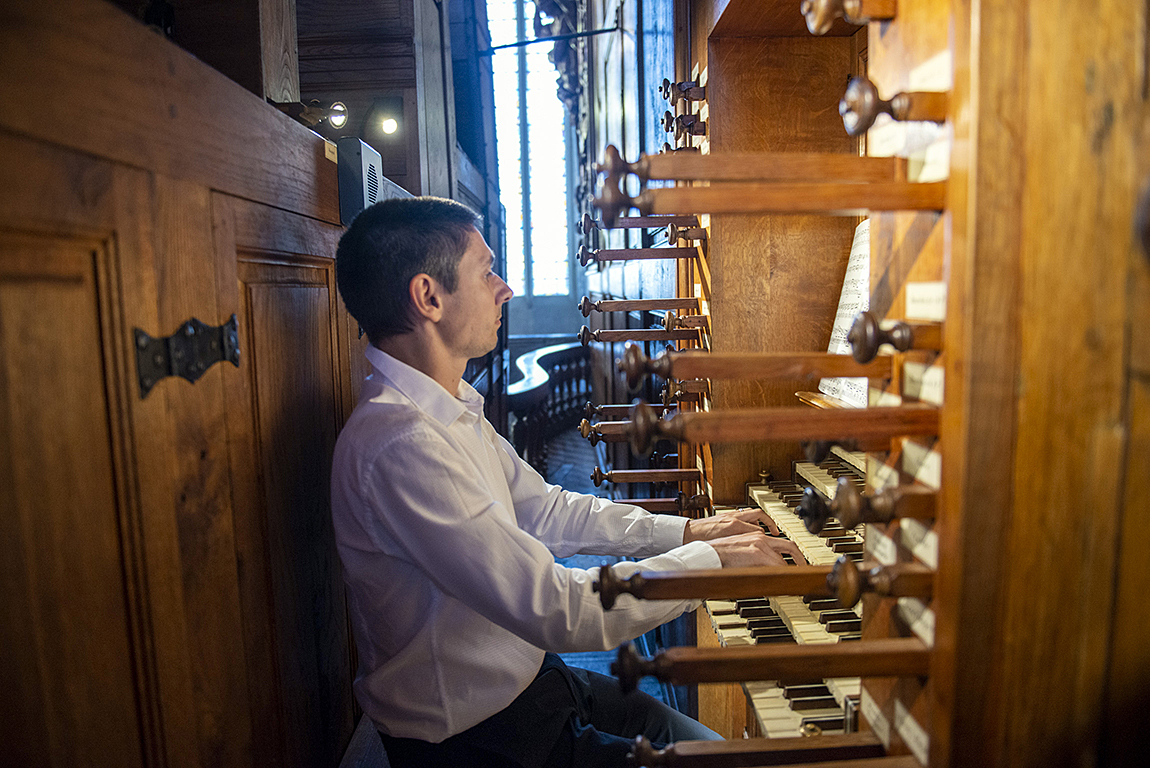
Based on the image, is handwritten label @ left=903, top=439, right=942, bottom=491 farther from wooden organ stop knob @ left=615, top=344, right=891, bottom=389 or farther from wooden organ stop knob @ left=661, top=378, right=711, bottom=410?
wooden organ stop knob @ left=661, top=378, right=711, bottom=410

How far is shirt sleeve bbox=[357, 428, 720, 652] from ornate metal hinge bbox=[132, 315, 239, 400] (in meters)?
0.37

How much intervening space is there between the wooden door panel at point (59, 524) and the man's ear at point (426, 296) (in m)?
0.73

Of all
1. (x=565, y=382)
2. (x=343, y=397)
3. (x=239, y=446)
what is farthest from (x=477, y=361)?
(x=239, y=446)

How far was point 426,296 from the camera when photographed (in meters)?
1.77

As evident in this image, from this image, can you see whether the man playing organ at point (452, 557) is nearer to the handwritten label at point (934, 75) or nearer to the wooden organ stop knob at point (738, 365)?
the wooden organ stop knob at point (738, 365)

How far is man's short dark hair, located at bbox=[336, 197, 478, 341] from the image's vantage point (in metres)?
1.76

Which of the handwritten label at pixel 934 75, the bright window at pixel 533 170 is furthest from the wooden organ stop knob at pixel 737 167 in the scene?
the bright window at pixel 533 170

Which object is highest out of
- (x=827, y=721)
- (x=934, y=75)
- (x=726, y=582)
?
(x=934, y=75)

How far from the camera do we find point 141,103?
117 centimetres

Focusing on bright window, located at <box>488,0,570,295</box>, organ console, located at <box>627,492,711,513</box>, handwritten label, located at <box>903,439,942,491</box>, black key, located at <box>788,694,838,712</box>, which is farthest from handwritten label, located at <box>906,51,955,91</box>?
bright window, located at <box>488,0,570,295</box>

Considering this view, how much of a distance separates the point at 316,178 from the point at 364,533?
3.43 ft

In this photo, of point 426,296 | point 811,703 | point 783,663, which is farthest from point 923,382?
point 426,296

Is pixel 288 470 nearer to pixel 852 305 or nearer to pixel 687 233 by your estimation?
pixel 687 233

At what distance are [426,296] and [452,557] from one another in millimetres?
687
